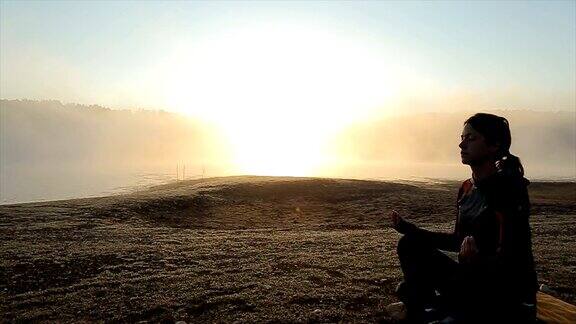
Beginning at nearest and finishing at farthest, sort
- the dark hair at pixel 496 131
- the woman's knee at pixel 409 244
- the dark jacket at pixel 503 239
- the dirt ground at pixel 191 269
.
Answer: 1. the dark jacket at pixel 503 239
2. the dark hair at pixel 496 131
3. the woman's knee at pixel 409 244
4. the dirt ground at pixel 191 269

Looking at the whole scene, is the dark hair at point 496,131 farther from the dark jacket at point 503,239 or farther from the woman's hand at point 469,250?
the woman's hand at point 469,250

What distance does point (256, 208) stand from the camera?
24.1m

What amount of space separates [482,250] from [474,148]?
1096mm

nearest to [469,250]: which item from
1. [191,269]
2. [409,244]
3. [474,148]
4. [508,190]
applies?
[508,190]

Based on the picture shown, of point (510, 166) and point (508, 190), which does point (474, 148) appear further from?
point (508, 190)

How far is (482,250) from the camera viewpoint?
3785mm

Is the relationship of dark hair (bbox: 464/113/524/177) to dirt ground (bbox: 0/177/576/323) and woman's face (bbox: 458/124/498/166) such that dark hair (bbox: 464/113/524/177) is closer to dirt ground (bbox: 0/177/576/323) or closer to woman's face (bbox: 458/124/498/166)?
woman's face (bbox: 458/124/498/166)

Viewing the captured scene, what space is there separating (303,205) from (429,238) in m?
21.6

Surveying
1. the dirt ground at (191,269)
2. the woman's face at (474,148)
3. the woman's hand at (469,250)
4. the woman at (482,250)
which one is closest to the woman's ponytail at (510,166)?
the woman at (482,250)

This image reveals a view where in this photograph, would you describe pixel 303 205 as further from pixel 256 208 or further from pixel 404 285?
pixel 404 285

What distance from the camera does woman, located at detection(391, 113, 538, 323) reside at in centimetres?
350

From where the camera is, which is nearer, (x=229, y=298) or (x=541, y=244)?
(x=229, y=298)

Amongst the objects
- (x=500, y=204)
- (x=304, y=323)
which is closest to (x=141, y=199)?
(x=304, y=323)

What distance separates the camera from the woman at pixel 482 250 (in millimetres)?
3498
